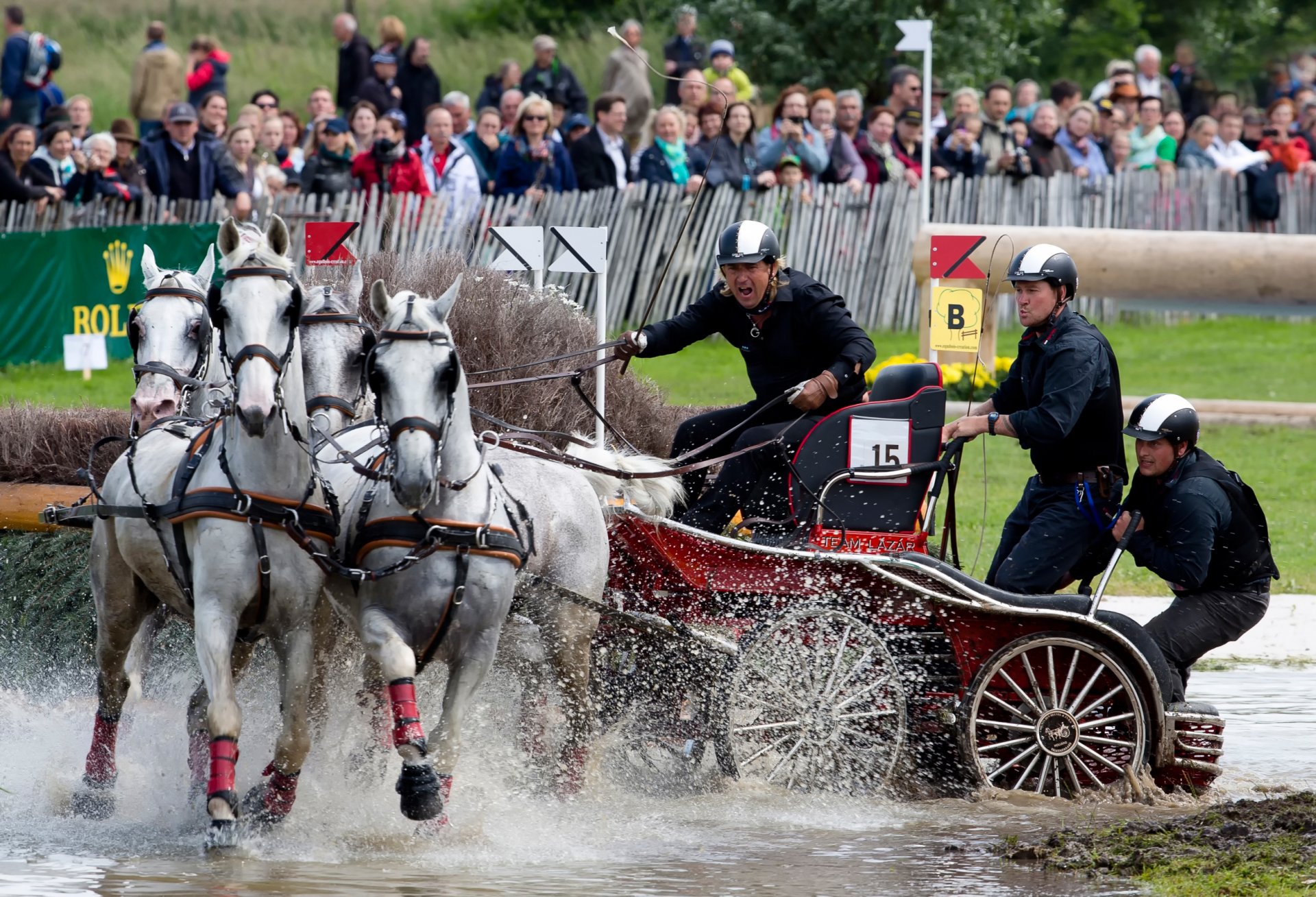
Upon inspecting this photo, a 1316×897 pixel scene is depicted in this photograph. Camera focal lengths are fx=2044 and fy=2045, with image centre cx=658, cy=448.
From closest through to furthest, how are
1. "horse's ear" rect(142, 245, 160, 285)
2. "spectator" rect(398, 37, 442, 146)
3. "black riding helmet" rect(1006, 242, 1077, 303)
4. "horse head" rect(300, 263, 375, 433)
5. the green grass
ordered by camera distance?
"horse head" rect(300, 263, 375, 433) < "horse's ear" rect(142, 245, 160, 285) < "black riding helmet" rect(1006, 242, 1077, 303) < "spectator" rect(398, 37, 442, 146) < the green grass

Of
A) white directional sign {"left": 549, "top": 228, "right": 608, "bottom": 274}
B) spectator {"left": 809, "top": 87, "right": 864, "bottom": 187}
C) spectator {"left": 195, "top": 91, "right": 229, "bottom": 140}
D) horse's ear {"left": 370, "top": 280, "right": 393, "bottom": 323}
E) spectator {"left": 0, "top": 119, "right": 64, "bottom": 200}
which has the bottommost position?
horse's ear {"left": 370, "top": 280, "right": 393, "bottom": 323}

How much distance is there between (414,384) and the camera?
6.50m

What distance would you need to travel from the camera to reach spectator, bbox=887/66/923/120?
66.1ft

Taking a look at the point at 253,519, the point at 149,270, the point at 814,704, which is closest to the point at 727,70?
the point at 149,270

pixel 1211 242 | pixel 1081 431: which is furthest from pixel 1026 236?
pixel 1081 431

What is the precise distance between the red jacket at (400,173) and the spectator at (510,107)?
1.73 m

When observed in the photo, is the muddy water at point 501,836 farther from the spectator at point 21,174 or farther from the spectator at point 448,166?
the spectator at point 448,166

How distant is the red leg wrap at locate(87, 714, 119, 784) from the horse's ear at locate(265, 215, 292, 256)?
6.80 feet

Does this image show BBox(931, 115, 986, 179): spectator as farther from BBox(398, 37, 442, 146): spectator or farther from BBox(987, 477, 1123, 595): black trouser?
BBox(987, 477, 1123, 595): black trouser

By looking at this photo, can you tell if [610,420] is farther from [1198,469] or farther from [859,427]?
[1198,469]

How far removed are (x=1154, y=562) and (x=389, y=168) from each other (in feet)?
36.5

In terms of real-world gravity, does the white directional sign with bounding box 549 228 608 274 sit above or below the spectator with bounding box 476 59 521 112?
below

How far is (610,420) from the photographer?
11.1m

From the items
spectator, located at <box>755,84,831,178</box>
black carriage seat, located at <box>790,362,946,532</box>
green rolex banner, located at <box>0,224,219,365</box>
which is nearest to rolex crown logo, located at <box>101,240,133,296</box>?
green rolex banner, located at <box>0,224,219,365</box>
